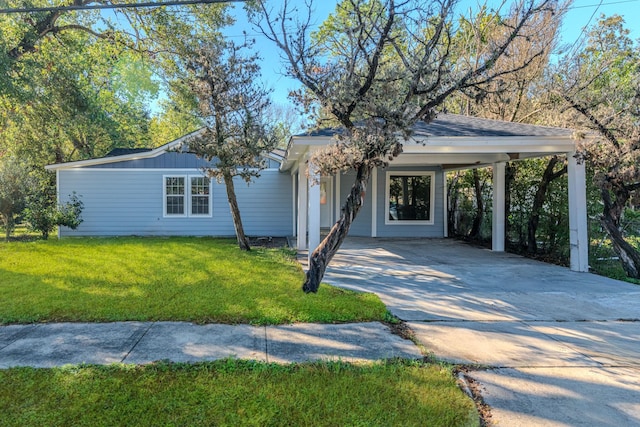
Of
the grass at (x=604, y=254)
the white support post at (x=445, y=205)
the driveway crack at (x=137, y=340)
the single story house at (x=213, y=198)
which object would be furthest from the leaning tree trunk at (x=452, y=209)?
the driveway crack at (x=137, y=340)

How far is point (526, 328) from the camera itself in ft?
13.2

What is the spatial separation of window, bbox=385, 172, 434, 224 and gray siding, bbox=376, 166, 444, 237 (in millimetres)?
138

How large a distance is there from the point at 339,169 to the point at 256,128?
12.2 ft

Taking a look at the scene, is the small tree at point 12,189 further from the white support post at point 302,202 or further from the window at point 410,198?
the window at point 410,198

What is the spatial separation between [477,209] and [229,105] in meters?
8.10

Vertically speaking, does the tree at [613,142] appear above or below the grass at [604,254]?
above

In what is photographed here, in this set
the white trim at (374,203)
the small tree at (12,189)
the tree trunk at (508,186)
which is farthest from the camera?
the white trim at (374,203)

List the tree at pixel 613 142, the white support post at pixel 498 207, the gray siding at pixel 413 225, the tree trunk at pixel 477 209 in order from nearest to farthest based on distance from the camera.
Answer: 1. the tree at pixel 613 142
2. the white support post at pixel 498 207
3. the tree trunk at pixel 477 209
4. the gray siding at pixel 413 225

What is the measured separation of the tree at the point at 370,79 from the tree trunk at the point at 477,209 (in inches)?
255

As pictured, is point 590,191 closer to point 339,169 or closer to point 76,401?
point 339,169

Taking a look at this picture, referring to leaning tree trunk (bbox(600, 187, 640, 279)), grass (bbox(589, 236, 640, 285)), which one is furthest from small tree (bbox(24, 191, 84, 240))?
A: grass (bbox(589, 236, 640, 285))

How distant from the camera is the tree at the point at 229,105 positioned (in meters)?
7.80

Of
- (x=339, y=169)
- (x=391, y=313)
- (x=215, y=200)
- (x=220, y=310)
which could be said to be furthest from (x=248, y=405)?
(x=215, y=200)

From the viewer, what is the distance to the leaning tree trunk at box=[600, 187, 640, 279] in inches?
259
